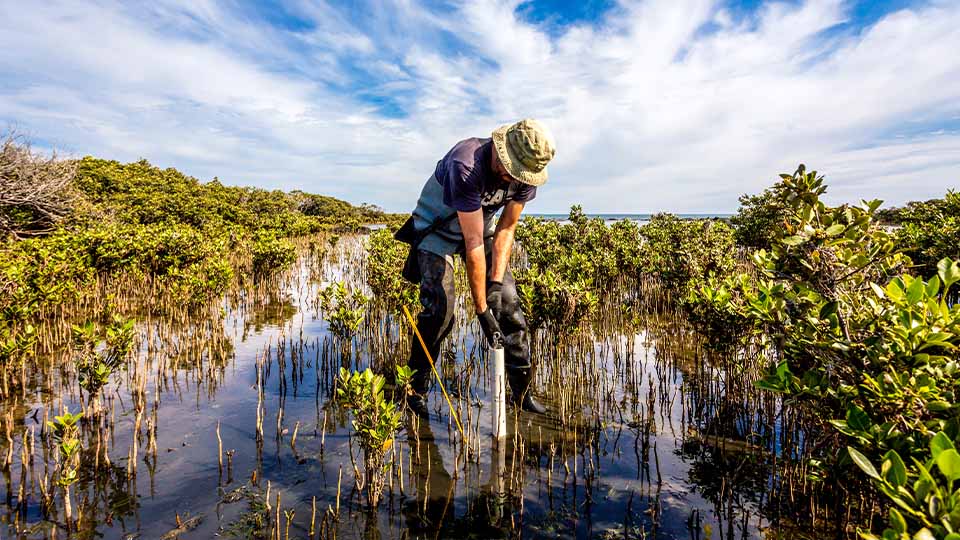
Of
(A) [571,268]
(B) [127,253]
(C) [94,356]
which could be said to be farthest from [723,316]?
(B) [127,253]

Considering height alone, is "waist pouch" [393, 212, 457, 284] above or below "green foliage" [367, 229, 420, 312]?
above

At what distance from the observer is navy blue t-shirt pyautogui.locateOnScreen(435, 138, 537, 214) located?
3307 millimetres

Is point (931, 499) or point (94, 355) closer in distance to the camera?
point (931, 499)

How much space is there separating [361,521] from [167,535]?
43.0 inches

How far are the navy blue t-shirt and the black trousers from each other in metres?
0.63

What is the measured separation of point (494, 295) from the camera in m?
3.85

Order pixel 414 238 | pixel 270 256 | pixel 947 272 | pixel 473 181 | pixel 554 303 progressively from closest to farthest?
1. pixel 947 272
2. pixel 473 181
3. pixel 414 238
4. pixel 554 303
5. pixel 270 256

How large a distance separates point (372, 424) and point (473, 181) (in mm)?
1824

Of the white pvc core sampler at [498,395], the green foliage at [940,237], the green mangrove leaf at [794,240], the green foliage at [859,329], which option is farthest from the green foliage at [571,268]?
the green foliage at [940,237]

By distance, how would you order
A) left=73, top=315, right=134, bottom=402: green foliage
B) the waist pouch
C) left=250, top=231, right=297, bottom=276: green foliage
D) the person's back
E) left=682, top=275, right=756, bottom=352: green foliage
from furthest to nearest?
left=250, top=231, right=297, bottom=276: green foliage
left=682, top=275, right=756, bottom=352: green foliage
the waist pouch
left=73, top=315, right=134, bottom=402: green foliage
the person's back

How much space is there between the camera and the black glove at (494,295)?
3844mm

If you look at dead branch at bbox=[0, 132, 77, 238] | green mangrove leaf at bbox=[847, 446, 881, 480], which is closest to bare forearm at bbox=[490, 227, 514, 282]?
green mangrove leaf at bbox=[847, 446, 881, 480]

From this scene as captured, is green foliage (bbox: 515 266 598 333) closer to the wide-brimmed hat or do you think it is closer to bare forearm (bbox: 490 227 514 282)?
bare forearm (bbox: 490 227 514 282)

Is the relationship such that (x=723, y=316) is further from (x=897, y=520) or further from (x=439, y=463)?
(x=897, y=520)
